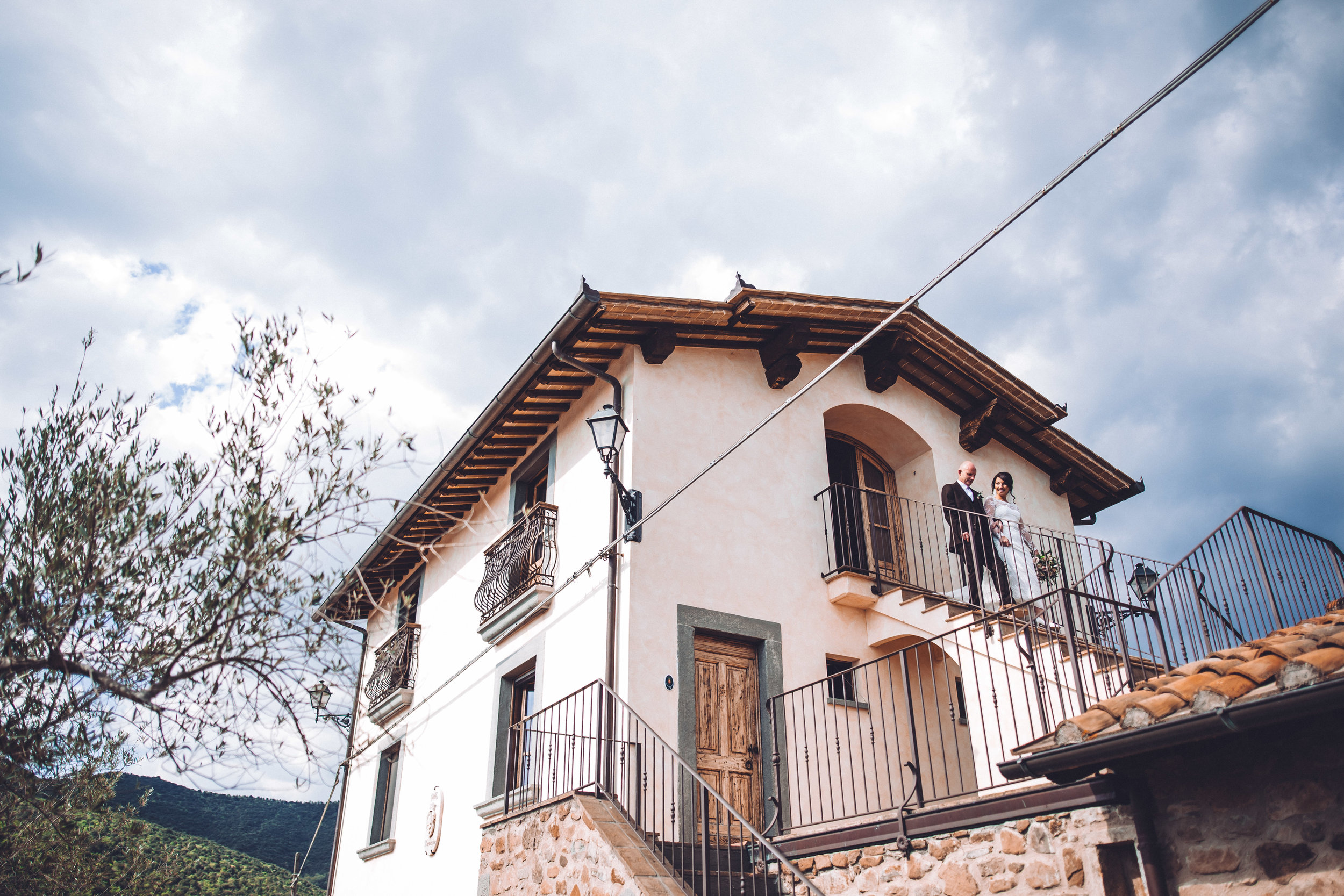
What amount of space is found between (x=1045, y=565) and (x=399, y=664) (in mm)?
8724

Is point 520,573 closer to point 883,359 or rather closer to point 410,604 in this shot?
point 410,604

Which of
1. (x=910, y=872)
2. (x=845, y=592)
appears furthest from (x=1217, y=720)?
(x=845, y=592)

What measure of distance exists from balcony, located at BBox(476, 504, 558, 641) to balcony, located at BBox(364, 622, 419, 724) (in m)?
2.49

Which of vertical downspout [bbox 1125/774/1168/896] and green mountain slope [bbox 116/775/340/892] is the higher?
green mountain slope [bbox 116/775/340/892]

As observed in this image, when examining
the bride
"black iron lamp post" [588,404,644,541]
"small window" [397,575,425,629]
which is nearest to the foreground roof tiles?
the bride

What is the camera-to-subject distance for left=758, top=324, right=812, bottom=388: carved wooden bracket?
32.9 ft

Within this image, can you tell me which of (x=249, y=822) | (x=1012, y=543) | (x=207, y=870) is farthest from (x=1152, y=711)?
(x=249, y=822)

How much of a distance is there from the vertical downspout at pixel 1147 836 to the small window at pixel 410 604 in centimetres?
1092

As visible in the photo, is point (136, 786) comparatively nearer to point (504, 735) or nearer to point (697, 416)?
point (504, 735)

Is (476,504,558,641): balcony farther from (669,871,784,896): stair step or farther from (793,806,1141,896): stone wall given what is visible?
(793,806,1141,896): stone wall

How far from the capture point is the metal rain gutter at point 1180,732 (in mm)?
3811

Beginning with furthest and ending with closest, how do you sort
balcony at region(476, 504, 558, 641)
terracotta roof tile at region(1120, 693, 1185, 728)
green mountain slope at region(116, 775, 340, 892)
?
green mountain slope at region(116, 775, 340, 892) → balcony at region(476, 504, 558, 641) → terracotta roof tile at region(1120, 693, 1185, 728)

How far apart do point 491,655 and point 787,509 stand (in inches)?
150

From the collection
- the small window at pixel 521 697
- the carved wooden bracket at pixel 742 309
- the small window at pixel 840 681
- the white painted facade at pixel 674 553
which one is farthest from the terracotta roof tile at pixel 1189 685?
the small window at pixel 521 697
